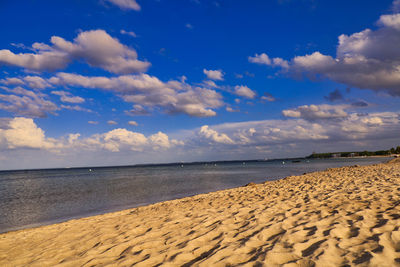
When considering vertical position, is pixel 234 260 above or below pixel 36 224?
above

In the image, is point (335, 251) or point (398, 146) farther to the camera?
point (398, 146)

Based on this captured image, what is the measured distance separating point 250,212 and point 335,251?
334 centimetres

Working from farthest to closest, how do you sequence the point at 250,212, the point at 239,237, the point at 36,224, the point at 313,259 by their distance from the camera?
the point at 36,224
the point at 250,212
the point at 239,237
the point at 313,259

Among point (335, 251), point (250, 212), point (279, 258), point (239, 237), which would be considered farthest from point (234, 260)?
point (250, 212)

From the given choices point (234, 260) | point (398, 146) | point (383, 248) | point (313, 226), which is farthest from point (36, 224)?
point (398, 146)

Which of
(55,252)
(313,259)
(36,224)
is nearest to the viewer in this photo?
(313,259)

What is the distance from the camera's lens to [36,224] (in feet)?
38.3

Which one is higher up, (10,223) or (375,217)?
(375,217)

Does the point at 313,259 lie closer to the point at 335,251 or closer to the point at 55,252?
the point at 335,251

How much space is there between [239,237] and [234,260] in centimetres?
106

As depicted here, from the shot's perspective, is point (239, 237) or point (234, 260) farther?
point (239, 237)

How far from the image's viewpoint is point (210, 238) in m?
4.86

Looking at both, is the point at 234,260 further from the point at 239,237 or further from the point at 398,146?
the point at 398,146

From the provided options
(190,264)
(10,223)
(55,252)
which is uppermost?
(190,264)
